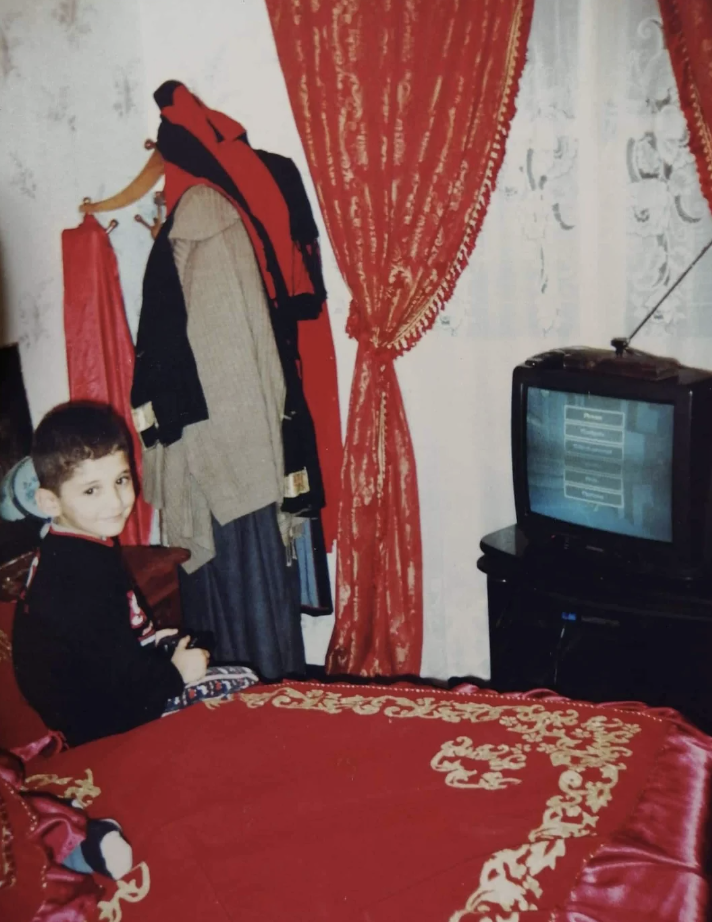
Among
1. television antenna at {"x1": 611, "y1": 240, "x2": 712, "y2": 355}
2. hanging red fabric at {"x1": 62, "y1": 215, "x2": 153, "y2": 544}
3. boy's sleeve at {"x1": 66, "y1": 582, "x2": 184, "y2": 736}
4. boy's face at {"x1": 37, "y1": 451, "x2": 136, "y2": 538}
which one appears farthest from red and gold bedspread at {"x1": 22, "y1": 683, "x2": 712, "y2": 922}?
hanging red fabric at {"x1": 62, "y1": 215, "x2": 153, "y2": 544}

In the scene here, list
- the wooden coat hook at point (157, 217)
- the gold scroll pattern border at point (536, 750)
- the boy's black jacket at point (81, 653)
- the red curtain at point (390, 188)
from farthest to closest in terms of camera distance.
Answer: the wooden coat hook at point (157, 217)
the red curtain at point (390, 188)
the boy's black jacket at point (81, 653)
the gold scroll pattern border at point (536, 750)

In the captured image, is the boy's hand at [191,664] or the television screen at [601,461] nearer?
the boy's hand at [191,664]

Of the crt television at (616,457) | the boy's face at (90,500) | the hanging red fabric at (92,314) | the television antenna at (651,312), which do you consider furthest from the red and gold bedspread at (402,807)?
the hanging red fabric at (92,314)

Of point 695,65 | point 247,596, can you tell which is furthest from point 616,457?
point 247,596

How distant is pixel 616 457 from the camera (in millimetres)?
1999

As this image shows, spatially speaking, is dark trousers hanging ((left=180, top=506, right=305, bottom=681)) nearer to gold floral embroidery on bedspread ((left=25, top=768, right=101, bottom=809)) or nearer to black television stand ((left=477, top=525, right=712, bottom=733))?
black television stand ((left=477, top=525, right=712, bottom=733))

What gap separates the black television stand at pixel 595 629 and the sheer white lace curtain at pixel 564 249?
1.25 feet

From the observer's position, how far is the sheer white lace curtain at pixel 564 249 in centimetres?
212

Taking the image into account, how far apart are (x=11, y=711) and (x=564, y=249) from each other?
5.73 feet

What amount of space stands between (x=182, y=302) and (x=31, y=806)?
133 centimetres

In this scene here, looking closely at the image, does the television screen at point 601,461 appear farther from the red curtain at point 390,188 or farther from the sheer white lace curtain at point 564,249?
the red curtain at point 390,188

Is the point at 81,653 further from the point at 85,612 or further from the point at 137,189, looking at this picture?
the point at 137,189

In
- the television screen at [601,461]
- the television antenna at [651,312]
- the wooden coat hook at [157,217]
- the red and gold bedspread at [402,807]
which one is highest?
the wooden coat hook at [157,217]

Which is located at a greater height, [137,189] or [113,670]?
[137,189]
